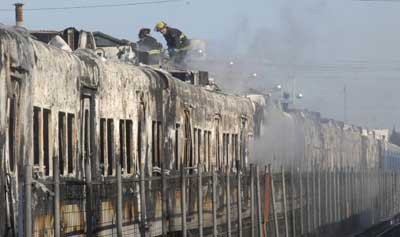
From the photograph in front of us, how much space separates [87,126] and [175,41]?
1943 centimetres

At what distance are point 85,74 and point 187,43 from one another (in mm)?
19997

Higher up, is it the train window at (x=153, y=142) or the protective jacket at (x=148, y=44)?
the protective jacket at (x=148, y=44)

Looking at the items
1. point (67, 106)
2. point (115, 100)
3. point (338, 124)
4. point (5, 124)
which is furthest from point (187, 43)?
point (5, 124)

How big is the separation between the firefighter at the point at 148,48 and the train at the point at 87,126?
156cm

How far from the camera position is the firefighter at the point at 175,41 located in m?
33.9

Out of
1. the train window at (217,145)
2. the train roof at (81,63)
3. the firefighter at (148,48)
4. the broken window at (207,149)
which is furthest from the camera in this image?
the firefighter at (148,48)

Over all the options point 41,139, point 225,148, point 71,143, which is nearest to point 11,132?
point 41,139

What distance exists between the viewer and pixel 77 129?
1398 cm

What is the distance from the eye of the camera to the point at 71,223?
1235 cm

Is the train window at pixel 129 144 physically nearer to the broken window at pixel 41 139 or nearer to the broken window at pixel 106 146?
the broken window at pixel 106 146

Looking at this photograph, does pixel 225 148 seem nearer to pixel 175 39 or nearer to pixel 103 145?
pixel 175 39

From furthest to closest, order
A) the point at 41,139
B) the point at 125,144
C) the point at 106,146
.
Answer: the point at 125,144, the point at 106,146, the point at 41,139

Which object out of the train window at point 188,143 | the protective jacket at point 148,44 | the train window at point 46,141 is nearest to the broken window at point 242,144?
the protective jacket at point 148,44

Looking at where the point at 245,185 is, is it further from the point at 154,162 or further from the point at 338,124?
the point at 338,124
